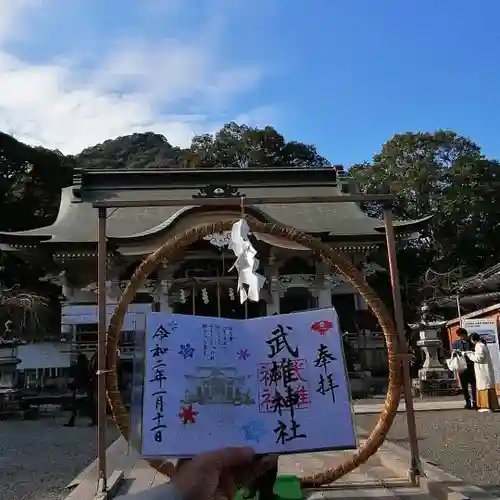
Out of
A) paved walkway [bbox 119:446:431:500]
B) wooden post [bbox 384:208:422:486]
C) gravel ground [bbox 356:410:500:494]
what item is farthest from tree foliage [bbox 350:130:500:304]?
wooden post [bbox 384:208:422:486]

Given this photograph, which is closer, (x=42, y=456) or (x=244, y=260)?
(x=244, y=260)

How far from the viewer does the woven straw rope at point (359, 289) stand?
361cm

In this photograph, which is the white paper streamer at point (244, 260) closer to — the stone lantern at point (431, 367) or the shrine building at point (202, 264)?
the stone lantern at point (431, 367)

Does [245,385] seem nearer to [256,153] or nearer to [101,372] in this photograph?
[101,372]

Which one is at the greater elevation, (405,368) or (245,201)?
(245,201)

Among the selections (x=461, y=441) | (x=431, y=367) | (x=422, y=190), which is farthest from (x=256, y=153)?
(x=461, y=441)

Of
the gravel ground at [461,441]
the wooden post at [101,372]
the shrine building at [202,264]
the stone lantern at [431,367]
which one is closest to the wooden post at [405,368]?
the gravel ground at [461,441]

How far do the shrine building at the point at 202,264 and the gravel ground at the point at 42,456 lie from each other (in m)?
5.35

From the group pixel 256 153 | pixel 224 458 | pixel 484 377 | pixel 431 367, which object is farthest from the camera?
pixel 256 153

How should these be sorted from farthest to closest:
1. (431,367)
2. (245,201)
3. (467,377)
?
1. (431,367)
2. (467,377)
3. (245,201)

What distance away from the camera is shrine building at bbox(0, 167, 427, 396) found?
15.7m

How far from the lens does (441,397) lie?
40.7ft

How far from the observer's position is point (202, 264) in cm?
1716

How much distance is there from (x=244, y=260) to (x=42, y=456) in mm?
4401
